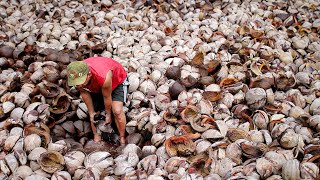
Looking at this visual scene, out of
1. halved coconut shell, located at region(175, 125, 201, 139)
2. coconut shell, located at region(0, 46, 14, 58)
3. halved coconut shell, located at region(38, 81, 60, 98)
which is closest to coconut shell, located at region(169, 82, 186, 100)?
halved coconut shell, located at region(175, 125, 201, 139)

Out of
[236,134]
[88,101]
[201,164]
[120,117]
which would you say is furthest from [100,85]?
[236,134]

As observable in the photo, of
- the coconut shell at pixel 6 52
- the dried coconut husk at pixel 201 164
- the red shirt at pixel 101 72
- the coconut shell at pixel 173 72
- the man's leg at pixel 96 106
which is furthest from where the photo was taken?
the coconut shell at pixel 6 52

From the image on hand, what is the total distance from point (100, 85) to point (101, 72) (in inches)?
4.6

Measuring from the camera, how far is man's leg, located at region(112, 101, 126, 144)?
325 centimetres

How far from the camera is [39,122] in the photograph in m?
3.33

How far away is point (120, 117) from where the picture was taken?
3.28 metres

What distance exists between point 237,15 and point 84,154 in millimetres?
2972

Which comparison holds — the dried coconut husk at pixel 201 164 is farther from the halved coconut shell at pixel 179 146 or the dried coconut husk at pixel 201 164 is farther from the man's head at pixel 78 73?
the man's head at pixel 78 73

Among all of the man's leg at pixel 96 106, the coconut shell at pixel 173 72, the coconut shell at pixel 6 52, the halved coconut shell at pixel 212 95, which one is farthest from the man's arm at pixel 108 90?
the coconut shell at pixel 6 52

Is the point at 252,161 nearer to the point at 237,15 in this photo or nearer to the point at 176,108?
the point at 176,108

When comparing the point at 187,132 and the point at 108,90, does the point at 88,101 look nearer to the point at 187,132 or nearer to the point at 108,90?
the point at 108,90

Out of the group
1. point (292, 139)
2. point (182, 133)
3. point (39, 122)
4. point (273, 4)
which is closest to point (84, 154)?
point (39, 122)

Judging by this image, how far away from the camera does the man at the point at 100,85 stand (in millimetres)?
2887

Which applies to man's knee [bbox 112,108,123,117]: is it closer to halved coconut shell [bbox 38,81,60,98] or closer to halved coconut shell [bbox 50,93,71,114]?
halved coconut shell [bbox 50,93,71,114]
